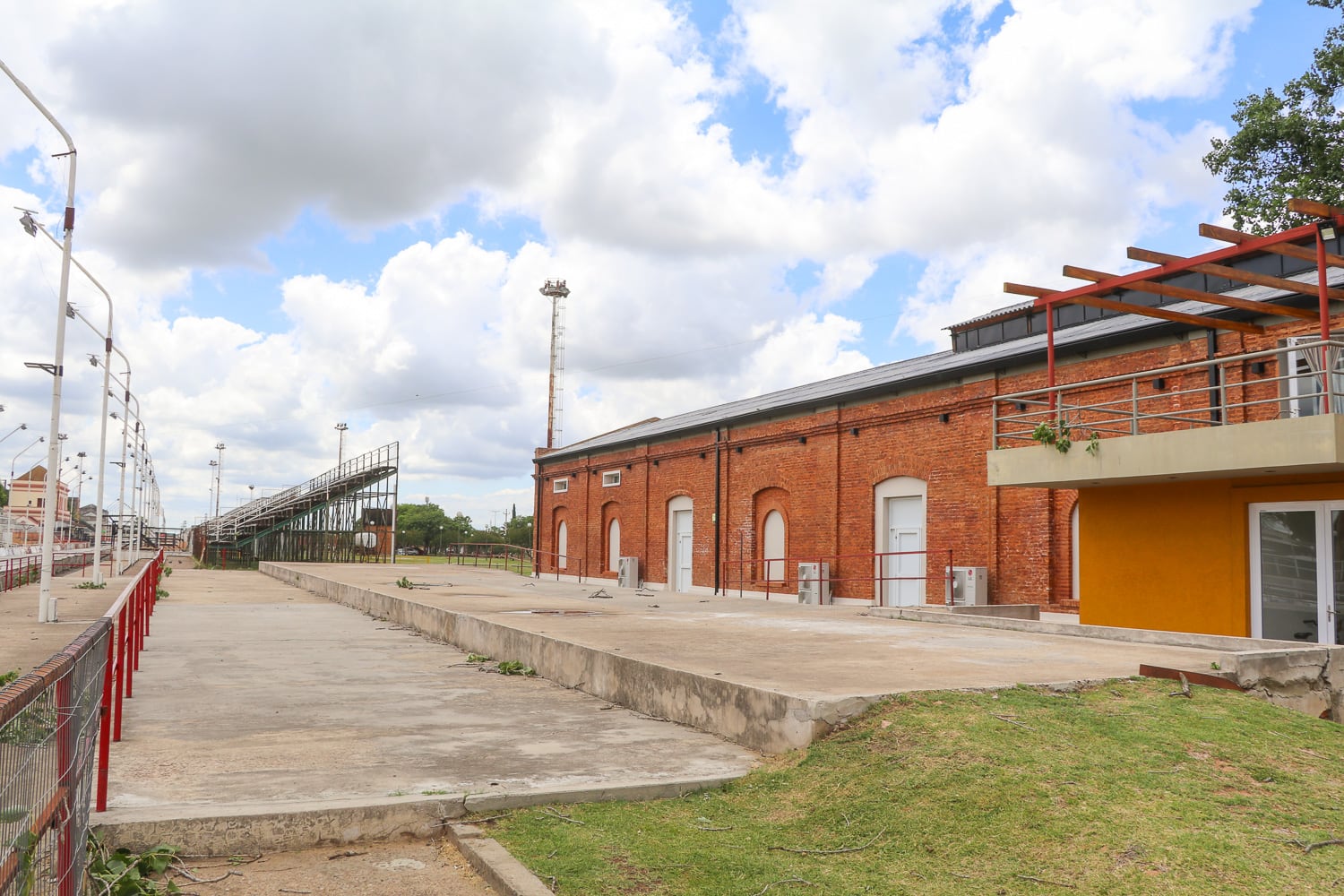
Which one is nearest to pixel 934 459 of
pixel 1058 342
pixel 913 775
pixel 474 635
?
pixel 1058 342

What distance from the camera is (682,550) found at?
29.2 metres

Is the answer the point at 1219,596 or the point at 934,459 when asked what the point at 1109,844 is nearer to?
the point at 1219,596

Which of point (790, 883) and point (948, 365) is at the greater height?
point (948, 365)

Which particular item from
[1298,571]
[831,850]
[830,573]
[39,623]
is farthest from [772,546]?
[831,850]

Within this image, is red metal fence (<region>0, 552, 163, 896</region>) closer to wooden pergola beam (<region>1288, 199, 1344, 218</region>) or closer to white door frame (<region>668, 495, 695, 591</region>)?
wooden pergola beam (<region>1288, 199, 1344, 218</region>)

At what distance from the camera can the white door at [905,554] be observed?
20250 mm

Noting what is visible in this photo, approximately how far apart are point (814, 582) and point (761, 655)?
Answer: 13.2m

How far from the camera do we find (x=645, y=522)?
30781 mm

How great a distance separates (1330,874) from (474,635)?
10.3 m

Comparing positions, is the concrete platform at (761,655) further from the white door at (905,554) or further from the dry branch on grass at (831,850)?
the white door at (905,554)

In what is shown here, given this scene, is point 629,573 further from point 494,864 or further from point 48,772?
point 48,772

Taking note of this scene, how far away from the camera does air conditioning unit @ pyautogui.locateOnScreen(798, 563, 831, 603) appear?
72.0 feet

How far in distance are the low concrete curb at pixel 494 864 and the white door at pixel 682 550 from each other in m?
23.9

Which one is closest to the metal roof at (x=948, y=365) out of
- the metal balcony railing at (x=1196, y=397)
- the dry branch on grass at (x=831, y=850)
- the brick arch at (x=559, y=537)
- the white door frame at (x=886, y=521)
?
the metal balcony railing at (x=1196, y=397)
